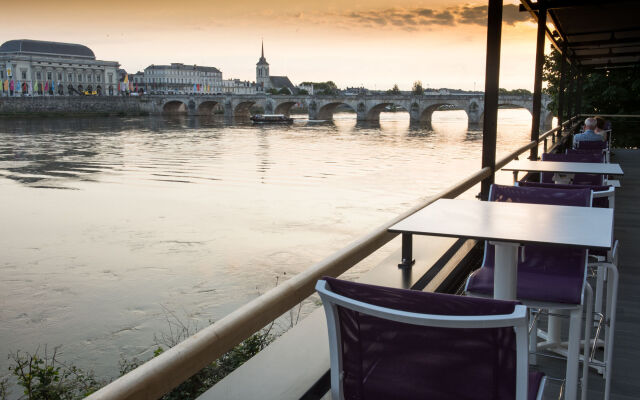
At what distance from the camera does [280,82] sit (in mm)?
128375

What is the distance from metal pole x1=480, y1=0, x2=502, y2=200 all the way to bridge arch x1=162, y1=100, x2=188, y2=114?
72667mm

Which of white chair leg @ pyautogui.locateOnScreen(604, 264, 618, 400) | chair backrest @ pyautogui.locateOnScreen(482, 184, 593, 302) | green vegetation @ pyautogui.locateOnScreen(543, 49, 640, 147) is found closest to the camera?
white chair leg @ pyautogui.locateOnScreen(604, 264, 618, 400)

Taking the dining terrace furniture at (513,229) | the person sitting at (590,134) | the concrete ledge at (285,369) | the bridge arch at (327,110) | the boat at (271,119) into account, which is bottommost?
the concrete ledge at (285,369)

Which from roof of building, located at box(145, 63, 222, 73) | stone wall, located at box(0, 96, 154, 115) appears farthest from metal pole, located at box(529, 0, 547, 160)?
roof of building, located at box(145, 63, 222, 73)

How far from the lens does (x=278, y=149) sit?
33.3m

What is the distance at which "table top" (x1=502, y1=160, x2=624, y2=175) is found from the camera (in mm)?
4352

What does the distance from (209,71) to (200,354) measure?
145 meters

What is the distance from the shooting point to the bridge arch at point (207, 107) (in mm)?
72831

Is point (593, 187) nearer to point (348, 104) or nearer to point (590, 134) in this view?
point (590, 134)

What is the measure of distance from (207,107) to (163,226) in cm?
6222

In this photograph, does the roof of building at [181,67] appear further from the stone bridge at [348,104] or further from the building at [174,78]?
the stone bridge at [348,104]

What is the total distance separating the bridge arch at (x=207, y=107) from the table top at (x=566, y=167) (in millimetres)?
69609

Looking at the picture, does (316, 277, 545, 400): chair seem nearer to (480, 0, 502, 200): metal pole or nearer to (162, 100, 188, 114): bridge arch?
(480, 0, 502, 200): metal pole

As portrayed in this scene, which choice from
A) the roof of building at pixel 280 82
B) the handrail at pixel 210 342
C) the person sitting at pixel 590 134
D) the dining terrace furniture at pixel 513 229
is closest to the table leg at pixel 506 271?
the dining terrace furniture at pixel 513 229
